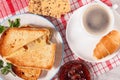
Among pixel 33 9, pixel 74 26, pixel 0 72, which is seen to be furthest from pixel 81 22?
pixel 0 72

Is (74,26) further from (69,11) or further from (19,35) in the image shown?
(19,35)

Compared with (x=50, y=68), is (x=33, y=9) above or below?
above

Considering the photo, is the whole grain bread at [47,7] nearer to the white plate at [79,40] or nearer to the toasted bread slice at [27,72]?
the white plate at [79,40]

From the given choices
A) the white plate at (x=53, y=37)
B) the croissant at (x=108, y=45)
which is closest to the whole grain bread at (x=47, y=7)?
the white plate at (x=53, y=37)

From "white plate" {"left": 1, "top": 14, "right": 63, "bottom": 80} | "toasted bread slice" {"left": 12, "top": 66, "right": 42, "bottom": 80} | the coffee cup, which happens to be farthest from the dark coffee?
"toasted bread slice" {"left": 12, "top": 66, "right": 42, "bottom": 80}

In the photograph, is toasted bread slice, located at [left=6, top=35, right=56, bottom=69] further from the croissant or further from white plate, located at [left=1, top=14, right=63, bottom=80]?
the croissant
